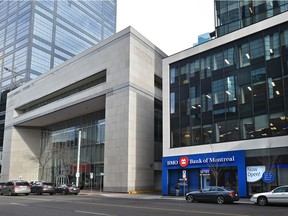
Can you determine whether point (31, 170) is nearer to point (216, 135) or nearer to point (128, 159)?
point (128, 159)

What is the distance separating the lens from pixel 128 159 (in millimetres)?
40469

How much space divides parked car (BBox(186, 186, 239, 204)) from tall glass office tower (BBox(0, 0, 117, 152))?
68.2 metres

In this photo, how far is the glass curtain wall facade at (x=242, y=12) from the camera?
41.0 metres

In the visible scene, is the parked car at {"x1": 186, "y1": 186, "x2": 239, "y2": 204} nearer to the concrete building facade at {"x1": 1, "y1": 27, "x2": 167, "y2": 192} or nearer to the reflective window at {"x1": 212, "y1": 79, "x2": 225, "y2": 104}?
the reflective window at {"x1": 212, "y1": 79, "x2": 225, "y2": 104}

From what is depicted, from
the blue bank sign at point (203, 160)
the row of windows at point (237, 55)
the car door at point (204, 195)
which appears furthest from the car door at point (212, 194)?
the row of windows at point (237, 55)


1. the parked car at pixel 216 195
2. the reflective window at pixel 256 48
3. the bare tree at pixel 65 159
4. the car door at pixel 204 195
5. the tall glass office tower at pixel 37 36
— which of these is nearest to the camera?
the parked car at pixel 216 195

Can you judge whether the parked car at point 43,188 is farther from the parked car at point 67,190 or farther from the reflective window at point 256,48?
the reflective window at point 256,48

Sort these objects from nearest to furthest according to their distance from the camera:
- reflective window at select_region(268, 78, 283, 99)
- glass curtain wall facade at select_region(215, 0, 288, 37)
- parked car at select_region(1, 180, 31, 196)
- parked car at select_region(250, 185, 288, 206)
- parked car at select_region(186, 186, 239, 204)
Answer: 1. parked car at select_region(250, 185, 288, 206)
2. parked car at select_region(186, 186, 239, 204)
3. reflective window at select_region(268, 78, 283, 99)
4. parked car at select_region(1, 180, 31, 196)
5. glass curtain wall facade at select_region(215, 0, 288, 37)

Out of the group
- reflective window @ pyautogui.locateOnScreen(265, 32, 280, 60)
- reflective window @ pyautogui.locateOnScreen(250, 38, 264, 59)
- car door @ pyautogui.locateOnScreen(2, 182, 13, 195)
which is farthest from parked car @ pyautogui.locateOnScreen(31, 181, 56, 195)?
reflective window @ pyautogui.locateOnScreen(265, 32, 280, 60)

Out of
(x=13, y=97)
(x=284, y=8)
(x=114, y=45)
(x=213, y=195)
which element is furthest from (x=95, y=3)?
(x=213, y=195)

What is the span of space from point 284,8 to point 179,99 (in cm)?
1699

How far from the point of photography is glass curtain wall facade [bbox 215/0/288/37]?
4103cm

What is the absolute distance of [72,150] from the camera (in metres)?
57.9

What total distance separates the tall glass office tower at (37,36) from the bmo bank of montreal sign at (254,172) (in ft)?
219
